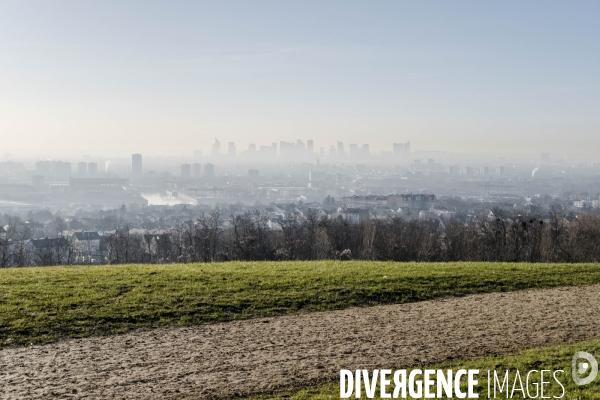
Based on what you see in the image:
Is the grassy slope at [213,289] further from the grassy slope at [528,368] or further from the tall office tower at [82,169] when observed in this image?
the tall office tower at [82,169]

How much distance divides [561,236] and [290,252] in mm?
20160

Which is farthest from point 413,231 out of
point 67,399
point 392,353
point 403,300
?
point 67,399

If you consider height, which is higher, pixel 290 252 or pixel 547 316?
pixel 547 316

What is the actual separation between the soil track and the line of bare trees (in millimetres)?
19453

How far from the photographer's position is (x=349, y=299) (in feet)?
46.2

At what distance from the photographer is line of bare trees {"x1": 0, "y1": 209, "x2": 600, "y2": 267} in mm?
35125

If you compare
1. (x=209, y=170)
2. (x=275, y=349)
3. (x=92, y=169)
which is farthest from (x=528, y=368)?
(x=209, y=170)

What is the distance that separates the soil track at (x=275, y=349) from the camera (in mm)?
8195

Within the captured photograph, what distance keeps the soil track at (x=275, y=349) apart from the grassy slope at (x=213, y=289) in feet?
2.58

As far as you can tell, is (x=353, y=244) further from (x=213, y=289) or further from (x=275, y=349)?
(x=275, y=349)

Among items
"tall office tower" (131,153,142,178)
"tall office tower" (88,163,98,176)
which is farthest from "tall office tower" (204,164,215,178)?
"tall office tower" (88,163,98,176)

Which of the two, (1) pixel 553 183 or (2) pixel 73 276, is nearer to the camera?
(2) pixel 73 276

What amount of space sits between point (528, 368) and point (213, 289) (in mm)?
8515

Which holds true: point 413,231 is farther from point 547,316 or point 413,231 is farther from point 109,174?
point 109,174
